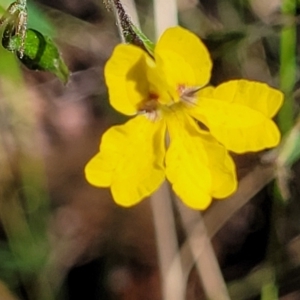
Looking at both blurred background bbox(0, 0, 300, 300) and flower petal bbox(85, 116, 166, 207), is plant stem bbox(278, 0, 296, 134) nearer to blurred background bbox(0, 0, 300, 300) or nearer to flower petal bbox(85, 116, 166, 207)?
blurred background bbox(0, 0, 300, 300)

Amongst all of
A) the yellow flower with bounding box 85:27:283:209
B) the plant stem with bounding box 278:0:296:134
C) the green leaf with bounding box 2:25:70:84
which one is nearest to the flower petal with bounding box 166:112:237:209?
the yellow flower with bounding box 85:27:283:209

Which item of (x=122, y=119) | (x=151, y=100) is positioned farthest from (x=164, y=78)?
(x=122, y=119)

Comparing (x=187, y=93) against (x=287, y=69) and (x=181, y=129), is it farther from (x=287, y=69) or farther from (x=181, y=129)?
(x=287, y=69)

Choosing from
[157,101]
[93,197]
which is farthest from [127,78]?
[93,197]

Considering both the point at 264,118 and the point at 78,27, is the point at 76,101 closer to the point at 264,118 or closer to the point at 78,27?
the point at 78,27

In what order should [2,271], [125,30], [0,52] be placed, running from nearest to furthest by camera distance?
[125,30]
[0,52]
[2,271]

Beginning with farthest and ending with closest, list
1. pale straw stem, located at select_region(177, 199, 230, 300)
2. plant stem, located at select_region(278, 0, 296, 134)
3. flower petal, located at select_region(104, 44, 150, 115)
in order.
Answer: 1. pale straw stem, located at select_region(177, 199, 230, 300)
2. plant stem, located at select_region(278, 0, 296, 134)
3. flower petal, located at select_region(104, 44, 150, 115)

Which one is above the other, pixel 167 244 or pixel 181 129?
pixel 181 129

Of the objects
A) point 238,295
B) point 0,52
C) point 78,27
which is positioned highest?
point 0,52
